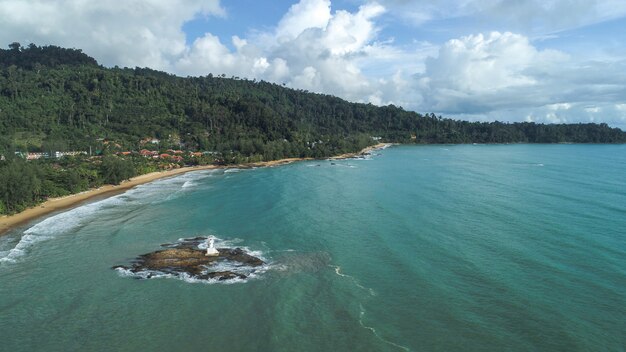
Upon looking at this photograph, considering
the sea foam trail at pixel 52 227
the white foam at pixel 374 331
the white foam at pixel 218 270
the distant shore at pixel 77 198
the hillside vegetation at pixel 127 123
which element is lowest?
the white foam at pixel 374 331

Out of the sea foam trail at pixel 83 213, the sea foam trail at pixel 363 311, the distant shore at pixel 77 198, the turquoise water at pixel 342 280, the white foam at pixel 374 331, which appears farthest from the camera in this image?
the distant shore at pixel 77 198

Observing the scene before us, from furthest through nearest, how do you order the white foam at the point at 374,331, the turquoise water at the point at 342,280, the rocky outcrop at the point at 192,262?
1. the rocky outcrop at the point at 192,262
2. the turquoise water at the point at 342,280
3. the white foam at the point at 374,331

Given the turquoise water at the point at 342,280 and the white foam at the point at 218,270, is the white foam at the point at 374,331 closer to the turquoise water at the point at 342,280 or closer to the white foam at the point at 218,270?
the turquoise water at the point at 342,280

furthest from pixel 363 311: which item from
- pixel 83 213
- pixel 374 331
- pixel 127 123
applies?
pixel 127 123

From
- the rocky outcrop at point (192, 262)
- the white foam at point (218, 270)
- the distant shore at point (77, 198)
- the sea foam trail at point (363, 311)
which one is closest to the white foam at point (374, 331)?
Answer: the sea foam trail at point (363, 311)

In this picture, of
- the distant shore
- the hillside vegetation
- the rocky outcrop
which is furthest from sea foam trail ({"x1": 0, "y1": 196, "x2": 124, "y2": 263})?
the hillside vegetation

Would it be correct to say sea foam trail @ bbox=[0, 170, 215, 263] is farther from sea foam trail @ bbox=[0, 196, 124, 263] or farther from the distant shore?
the distant shore
